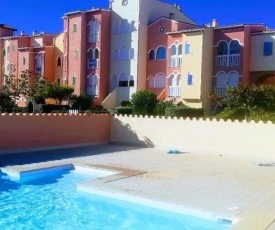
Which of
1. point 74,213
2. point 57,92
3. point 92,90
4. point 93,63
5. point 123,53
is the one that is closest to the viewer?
point 74,213

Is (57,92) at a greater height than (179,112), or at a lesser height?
greater

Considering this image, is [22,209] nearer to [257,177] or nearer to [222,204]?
[222,204]

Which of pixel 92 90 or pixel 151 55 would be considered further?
pixel 92 90

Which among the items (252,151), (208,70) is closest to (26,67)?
(208,70)

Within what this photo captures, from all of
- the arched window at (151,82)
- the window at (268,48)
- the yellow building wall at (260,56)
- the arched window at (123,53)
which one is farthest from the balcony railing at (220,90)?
the arched window at (123,53)

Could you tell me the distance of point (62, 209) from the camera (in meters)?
9.56

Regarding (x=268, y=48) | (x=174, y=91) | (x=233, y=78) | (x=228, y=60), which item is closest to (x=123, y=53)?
(x=174, y=91)

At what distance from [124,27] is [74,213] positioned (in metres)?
31.7

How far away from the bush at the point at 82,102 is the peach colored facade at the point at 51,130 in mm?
15977

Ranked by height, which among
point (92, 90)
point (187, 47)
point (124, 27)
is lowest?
point (92, 90)

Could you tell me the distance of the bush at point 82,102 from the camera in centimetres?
3675

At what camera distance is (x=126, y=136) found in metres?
20.7

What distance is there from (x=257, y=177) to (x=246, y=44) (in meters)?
21.3

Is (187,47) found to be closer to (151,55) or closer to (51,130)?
(151,55)
